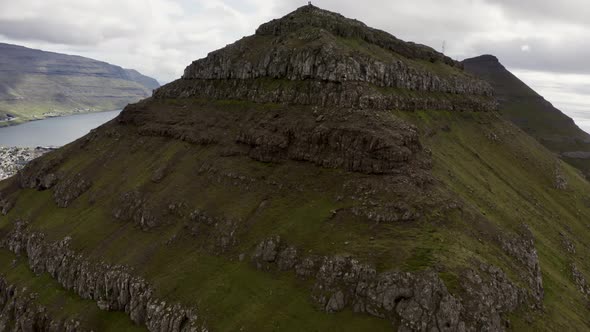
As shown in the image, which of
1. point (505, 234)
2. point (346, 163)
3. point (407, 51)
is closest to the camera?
point (505, 234)

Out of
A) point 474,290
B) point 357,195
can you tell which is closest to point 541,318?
point 474,290

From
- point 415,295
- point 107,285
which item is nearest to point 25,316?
point 107,285

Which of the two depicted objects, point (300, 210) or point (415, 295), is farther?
point (300, 210)

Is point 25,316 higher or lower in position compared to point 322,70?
lower

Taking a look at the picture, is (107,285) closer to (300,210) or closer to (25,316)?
(25,316)

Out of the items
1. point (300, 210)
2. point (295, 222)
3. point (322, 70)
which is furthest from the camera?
point (322, 70)

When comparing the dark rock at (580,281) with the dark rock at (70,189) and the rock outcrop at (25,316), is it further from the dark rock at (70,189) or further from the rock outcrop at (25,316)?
the dark rock at (70,189)

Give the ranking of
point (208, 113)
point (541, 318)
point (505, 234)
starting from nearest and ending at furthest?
point (541, 318), point (505, 234), point (208, 113)

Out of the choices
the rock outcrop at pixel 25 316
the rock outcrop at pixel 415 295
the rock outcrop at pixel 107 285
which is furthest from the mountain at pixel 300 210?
the rock outcrop at pixel 25 316

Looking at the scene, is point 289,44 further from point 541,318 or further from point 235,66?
point 541,318
